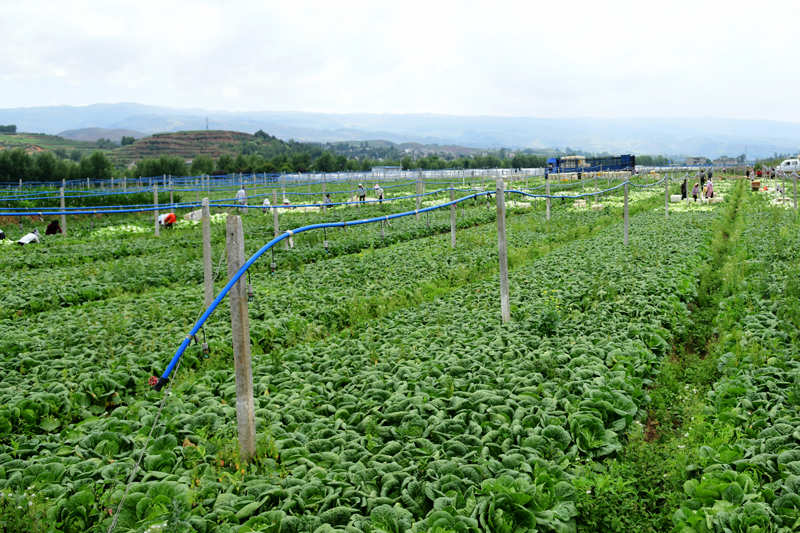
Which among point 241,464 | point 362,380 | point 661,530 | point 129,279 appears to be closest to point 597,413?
point 661,530

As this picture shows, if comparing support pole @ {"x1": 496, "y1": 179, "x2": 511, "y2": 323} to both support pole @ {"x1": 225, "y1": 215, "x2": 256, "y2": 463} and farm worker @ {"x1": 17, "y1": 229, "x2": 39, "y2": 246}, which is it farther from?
farm worker @ {"x1": 17, "y1": 229, "x2": 39, "y2": 246}

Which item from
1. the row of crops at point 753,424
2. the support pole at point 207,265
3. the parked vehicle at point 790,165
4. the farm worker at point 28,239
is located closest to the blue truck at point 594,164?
the parked vehicle at point 790,165

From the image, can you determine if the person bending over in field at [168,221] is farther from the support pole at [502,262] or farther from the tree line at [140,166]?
the tree line at [140,166]

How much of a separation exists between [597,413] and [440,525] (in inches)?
87.2

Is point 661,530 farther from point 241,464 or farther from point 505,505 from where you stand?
point 241,464

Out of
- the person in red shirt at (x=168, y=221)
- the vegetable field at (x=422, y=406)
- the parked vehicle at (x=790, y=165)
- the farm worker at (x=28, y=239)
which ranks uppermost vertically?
the parked vehicle at (x=790, y=165)

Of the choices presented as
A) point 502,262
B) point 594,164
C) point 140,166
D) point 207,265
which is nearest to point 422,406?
point 502,262

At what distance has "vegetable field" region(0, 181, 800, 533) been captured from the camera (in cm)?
388

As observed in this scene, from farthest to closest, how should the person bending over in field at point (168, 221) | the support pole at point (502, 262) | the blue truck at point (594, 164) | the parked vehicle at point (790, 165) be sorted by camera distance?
the blue truck at point (594, 164), the parked vehicle at point (790, 165), the person bending over in field at point (168, 221), the support pole at point (502, 262)

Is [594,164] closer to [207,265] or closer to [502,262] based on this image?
[502,262]

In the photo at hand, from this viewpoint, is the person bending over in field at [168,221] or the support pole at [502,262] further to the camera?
the person bending over in field at [168,221]

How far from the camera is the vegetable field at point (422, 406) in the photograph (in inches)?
153

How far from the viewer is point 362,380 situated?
20.1 ft

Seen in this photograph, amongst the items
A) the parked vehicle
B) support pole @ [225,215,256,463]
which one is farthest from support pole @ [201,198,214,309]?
the parked vehicle
